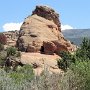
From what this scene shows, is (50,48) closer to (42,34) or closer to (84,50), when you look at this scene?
(42,34)

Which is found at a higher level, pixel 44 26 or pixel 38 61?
pixel 44 26

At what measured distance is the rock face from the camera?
318ft

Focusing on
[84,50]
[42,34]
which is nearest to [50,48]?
[42,34]

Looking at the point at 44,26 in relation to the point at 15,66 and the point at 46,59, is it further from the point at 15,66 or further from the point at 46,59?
the point at 15,66

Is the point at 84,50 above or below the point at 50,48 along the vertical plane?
above

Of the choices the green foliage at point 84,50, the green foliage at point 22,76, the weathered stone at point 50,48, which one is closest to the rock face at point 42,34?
the weathered stone at point 50,48

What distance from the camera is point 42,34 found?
105 meters

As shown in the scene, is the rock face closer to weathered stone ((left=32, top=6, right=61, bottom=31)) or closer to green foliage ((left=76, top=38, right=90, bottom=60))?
weathered stone ((left=32, top=6, right=61, bottom=31))

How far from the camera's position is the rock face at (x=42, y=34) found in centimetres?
9681

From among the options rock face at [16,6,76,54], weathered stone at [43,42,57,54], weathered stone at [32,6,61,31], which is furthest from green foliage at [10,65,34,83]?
weathered stone at [32,6,61,31]

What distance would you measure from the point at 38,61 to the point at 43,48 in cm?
1305

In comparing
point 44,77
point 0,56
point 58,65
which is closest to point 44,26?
point 0,56

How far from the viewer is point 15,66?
267 ft

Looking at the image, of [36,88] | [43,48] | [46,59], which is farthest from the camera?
[43,48]
